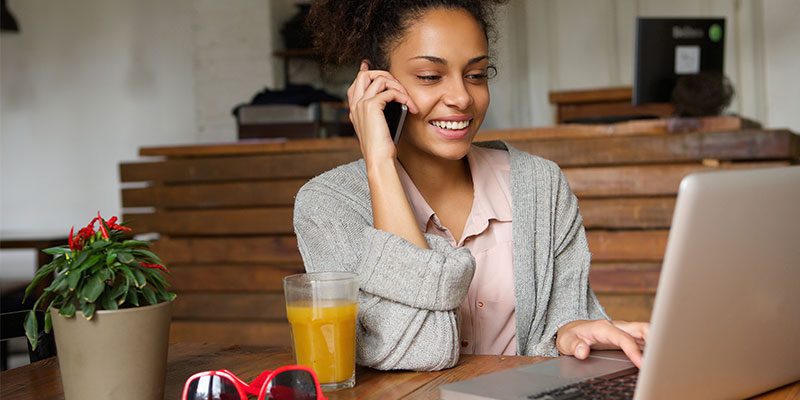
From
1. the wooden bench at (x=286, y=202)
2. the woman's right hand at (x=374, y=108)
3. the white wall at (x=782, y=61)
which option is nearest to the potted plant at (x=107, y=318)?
the woman's right hand at (x=374, y=108)

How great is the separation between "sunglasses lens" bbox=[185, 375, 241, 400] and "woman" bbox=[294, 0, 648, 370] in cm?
32

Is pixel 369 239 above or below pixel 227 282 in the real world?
above

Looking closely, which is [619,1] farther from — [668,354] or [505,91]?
[668,354]

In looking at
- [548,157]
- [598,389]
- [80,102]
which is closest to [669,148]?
[548,157]

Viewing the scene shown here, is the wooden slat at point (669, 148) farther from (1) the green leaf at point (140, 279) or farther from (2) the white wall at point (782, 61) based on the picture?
(1) the green leaf at point (140, 279)

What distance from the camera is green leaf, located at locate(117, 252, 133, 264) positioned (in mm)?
951

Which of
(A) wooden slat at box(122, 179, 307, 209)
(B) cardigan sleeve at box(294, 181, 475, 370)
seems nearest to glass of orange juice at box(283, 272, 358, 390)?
(B) cardigan sleeve at box(294, 181, 475, 370)

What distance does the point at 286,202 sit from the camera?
129 inches

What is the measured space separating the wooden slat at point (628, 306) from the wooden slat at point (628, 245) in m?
0.12

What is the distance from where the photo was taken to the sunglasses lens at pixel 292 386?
36.8 inches

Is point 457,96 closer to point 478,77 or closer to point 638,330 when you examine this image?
point 478,77

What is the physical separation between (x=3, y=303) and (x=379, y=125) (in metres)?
2.29

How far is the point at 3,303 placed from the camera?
3182 mm

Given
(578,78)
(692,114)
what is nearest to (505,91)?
(578,78)
